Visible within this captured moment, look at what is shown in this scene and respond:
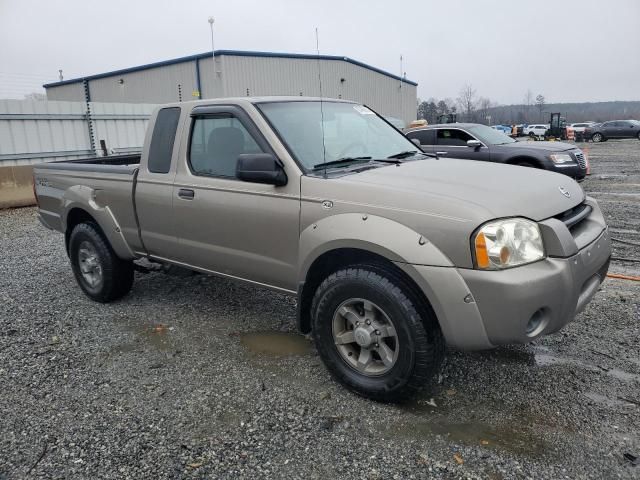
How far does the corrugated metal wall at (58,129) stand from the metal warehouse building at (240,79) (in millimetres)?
6415

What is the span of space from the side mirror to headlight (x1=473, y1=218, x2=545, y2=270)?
4.48 ft

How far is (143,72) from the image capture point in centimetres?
2791

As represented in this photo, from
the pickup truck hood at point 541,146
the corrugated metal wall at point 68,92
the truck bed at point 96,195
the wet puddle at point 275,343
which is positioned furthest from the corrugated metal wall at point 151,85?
the wet puddle at point 275,343

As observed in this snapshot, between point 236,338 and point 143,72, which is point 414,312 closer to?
point 236,338

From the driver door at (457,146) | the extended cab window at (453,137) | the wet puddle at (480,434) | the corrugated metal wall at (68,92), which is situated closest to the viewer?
the wet puddle at (480,434)

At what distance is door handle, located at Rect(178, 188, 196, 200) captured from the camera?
13.2 feet

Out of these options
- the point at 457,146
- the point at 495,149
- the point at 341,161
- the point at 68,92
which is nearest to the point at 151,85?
the point at 68,92

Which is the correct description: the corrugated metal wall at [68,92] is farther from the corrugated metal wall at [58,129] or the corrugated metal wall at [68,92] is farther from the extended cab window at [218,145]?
the extended cab window at [218,145]

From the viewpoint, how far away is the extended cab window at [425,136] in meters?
11.4

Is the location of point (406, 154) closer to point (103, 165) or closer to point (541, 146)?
point (103, 165)

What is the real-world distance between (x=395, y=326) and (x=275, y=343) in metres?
1.48

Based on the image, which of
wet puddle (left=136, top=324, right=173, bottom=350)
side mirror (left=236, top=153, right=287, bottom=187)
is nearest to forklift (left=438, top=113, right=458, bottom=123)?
wet puddle (left=136, top=324, right=173, bottom=350)

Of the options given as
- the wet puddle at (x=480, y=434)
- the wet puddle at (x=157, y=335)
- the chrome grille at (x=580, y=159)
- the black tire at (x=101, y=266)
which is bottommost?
the wet puddle at (x=480, y=434)

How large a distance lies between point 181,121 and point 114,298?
2.01m
